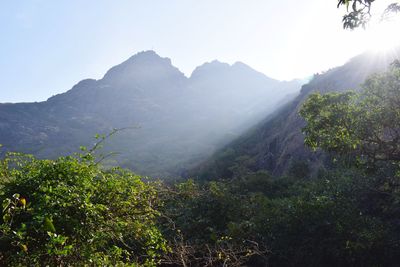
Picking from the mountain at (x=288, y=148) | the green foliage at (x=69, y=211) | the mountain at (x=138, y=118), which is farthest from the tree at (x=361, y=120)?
the mountain at (x=138, y=118)

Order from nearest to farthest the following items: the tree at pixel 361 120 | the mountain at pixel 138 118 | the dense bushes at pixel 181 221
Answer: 1. the dense bushes at pixel 181 221
2. the tree at pixel 361 120
3. the mountain at pixel 138 118

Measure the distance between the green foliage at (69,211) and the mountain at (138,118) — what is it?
87.6 meters

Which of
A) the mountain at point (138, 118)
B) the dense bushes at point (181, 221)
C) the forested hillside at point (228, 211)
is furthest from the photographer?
the mountain at point (138, 118)

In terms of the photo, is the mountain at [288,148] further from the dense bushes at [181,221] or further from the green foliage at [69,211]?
the green foliage at [69,211]

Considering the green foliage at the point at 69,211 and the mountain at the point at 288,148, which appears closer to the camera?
the green foliage at the point at 69,211

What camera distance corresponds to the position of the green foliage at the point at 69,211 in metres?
5.15

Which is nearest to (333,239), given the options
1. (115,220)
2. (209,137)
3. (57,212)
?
(115,220)

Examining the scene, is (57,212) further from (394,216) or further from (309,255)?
(394,216)

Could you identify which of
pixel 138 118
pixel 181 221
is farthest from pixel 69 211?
pixel 138 118

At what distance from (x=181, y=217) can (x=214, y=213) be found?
6.41 ft

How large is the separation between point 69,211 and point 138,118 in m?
162

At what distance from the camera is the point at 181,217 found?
2166cm

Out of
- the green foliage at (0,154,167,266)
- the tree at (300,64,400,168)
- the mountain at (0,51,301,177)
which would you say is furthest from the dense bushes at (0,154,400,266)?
the mountain at (0,51,301,177)

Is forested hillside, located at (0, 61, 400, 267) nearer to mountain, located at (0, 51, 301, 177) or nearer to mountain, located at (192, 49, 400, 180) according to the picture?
mountain, located at (192, 49, 400, 180)
